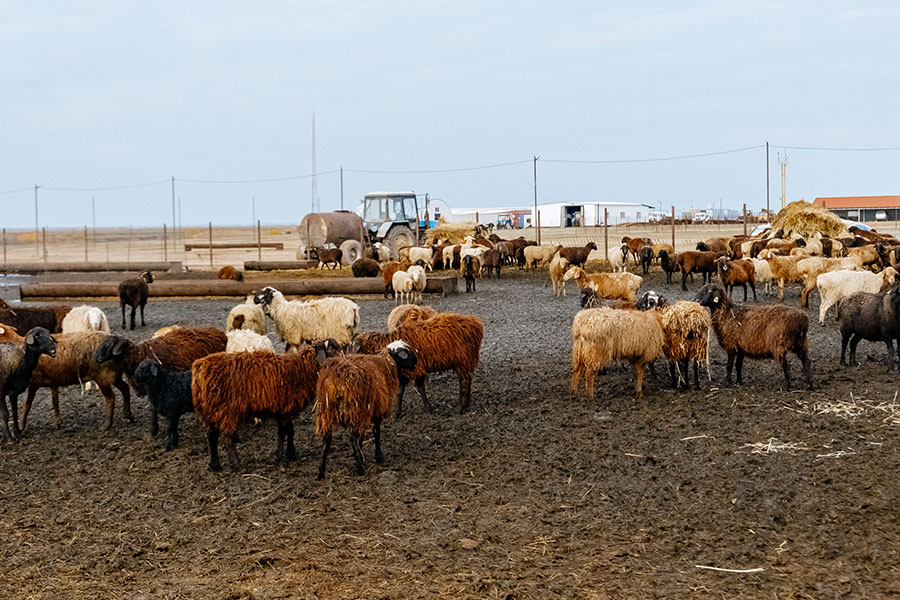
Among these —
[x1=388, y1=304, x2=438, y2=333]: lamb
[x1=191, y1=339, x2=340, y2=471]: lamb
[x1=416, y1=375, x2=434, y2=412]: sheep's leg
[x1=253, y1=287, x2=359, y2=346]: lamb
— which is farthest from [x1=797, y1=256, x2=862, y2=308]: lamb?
[x1=191, y1=339, x2=340, y2=471]: lamb

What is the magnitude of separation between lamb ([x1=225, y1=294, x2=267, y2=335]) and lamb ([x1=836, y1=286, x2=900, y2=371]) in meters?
7.98

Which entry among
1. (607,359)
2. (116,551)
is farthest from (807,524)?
(116,551)

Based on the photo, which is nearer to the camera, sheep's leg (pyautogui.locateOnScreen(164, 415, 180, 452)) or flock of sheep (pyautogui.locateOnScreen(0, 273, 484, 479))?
flock of sheep (pyautogui.locateOnScreen(0, 273, 484, 479))

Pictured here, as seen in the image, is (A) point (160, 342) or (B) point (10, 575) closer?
(B) point (10, 575)

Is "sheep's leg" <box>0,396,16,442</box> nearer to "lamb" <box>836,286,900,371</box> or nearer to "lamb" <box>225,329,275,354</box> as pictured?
"lamb" <box>225,329,275,354</box>

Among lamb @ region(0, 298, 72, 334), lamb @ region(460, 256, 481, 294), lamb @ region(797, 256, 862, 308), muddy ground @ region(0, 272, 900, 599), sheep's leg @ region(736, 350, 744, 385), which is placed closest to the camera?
muddy ground @ region(0, 272, 900, 599)

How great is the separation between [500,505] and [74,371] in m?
5.20

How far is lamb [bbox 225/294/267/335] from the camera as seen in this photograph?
11914 millimetres

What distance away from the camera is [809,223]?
98.8 ft

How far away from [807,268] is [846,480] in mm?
11993

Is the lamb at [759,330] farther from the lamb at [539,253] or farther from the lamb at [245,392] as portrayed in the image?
the lamb at [539,253]

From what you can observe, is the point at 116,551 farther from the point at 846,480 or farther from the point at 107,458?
the point at 846,480

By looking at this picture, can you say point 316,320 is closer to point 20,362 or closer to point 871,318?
point 20,362

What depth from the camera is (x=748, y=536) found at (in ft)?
17.9
